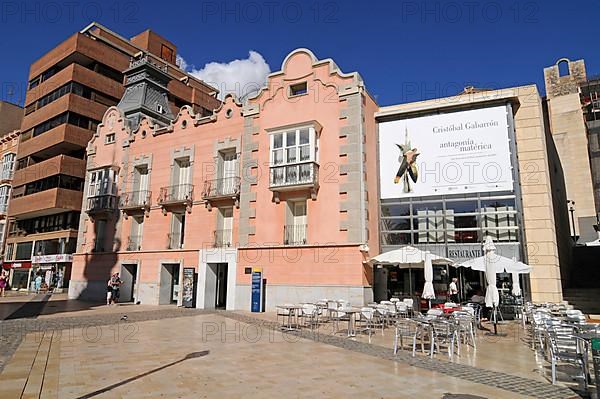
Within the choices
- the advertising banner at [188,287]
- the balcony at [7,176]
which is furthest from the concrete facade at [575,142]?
the balcony at [7,176]

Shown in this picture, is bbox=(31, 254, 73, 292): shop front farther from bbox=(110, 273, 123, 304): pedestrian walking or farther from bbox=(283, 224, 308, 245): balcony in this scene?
bbox=(283, 224, 308, 245): balcony

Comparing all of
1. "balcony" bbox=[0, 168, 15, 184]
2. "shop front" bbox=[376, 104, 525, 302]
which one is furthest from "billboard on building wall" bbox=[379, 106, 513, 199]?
"balcony" bbox=[0, 168, 15, 184]

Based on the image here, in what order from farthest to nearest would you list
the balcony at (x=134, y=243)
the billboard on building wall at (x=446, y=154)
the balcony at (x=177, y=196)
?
the balcony at (x=134, y=243) < the balcony at (x=177, y=196) < the billboard on building wall at (x=446, y=154)

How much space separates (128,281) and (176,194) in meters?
5.71

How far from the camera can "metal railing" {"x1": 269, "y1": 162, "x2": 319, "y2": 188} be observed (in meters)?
16.4

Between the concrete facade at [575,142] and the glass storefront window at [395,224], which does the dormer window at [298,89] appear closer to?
the glass storefront window at [395,224]

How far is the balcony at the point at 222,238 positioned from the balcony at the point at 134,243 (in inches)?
217

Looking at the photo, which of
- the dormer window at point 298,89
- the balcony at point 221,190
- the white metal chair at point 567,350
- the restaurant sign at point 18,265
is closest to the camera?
the white metal chair at point 567,350

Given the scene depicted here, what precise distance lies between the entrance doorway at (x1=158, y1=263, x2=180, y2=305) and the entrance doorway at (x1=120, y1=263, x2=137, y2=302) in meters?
2.41

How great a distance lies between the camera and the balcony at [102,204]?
23.0 meters

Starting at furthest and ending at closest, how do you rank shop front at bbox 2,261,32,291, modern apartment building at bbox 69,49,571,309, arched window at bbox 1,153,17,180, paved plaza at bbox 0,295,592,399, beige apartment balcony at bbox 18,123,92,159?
arched window at bbox 1,153,17,180 < shop front at bbox 2,261,32,291 < beige apartment balcony at bbox 18,123,92,159 < modern apartment building at bbox 69,49,571,309 < paved plaza at bbox 0,295,592,399

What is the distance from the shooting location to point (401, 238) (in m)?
17.2

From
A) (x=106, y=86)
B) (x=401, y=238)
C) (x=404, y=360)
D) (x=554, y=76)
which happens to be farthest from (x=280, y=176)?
(x=554, y=76)

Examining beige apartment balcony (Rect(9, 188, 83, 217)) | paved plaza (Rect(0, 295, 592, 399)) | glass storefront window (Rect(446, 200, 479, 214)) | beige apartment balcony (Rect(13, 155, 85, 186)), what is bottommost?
paved plaza (Rect(0, 295, 592, 399))
